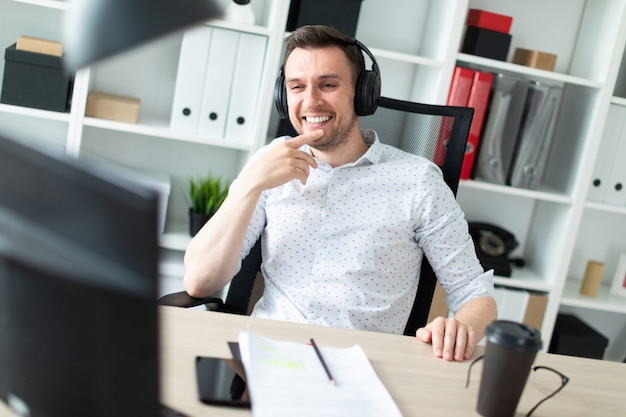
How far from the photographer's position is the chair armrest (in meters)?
1.53

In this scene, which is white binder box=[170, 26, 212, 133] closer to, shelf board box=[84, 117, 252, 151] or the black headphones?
shelf board box=[84, 117, 252, 151]

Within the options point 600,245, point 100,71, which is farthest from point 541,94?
point 100,71

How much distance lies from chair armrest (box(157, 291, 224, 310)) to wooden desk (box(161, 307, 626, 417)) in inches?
9.4

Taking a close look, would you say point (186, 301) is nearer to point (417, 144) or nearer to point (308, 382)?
point (308, 382)

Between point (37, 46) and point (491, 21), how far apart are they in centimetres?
160

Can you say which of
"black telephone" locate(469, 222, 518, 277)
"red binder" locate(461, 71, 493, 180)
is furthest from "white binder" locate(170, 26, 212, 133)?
"black telephone" locate(469, 222, 518, 277)

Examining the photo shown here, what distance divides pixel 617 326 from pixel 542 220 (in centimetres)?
69

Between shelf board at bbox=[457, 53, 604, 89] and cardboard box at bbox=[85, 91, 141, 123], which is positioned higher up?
shelf board at bbox=[457, 53, 604, 89]

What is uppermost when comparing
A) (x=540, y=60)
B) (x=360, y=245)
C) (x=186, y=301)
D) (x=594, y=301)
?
(x=540, y=60)

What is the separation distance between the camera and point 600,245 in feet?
10.5

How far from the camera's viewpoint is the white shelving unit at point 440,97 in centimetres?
260

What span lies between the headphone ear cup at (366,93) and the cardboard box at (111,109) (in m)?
1.05

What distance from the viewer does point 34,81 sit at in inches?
97.3

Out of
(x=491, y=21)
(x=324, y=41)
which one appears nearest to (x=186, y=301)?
(x=324, y=41)
